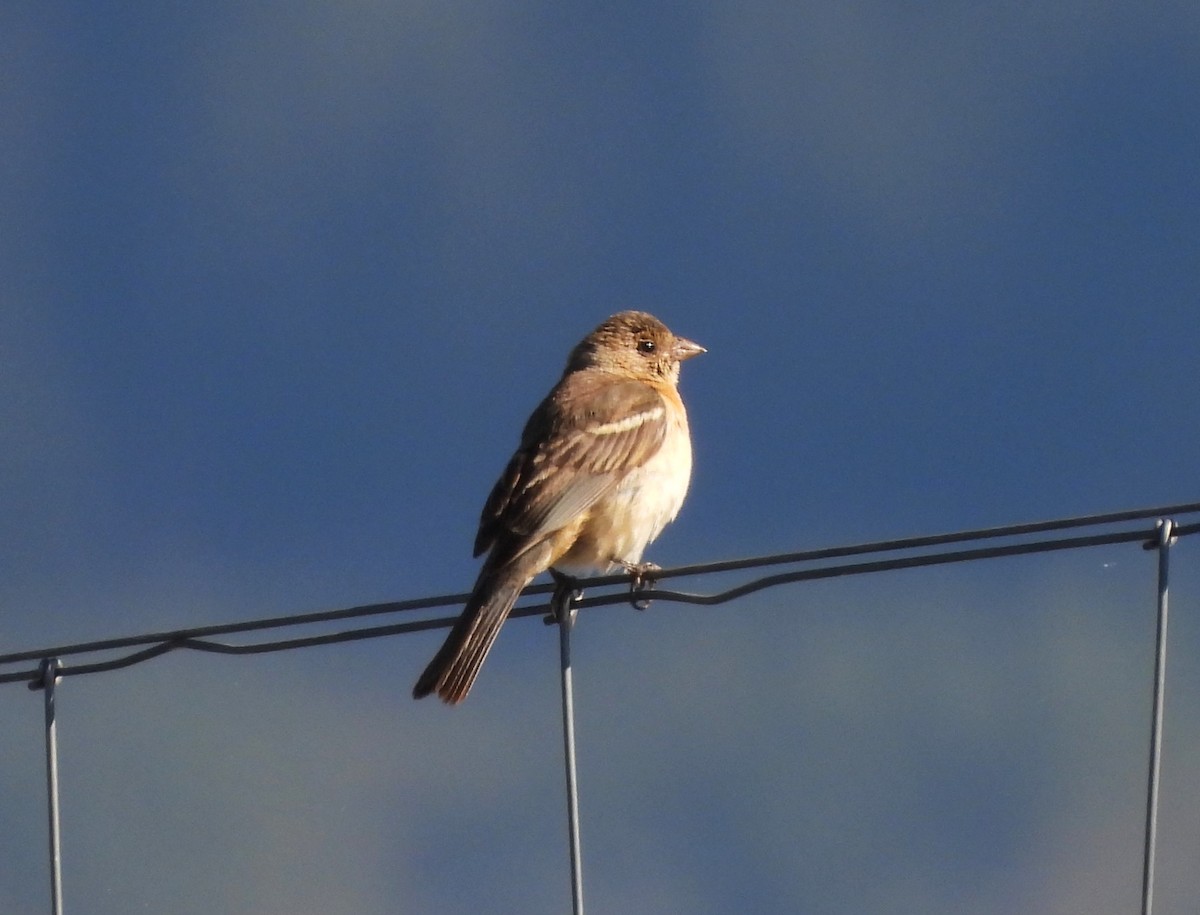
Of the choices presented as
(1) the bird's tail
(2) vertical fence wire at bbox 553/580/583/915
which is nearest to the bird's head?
(1) the bird's tail

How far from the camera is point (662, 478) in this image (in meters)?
7.27

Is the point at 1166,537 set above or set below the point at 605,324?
below

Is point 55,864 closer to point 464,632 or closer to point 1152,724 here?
point 464,632

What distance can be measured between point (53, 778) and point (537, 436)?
10.5ft

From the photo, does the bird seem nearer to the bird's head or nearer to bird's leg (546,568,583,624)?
bird's leg (546,568,583,624)

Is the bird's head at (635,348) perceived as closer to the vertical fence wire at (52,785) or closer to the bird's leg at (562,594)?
the bird's leg at (562,594)

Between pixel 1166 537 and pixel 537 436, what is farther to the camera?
pixel 537 436

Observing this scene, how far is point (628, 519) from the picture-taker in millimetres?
7051

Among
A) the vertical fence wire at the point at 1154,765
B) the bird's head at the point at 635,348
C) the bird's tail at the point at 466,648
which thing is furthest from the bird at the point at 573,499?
the vertical fence wire at the point at 1154,765

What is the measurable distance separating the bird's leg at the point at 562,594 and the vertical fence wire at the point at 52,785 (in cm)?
136

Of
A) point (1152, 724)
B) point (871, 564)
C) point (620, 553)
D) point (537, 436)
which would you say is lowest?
point (1152, 724)

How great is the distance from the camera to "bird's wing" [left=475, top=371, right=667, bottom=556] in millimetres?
6816

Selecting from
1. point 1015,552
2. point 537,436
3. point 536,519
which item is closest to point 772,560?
point 1015,552

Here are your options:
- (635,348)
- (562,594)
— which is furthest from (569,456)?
(635,348)
